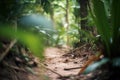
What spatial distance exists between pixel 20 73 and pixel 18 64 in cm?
17

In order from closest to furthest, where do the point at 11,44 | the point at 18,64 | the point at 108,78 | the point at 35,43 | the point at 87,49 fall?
the point at 35,43 < the point at 108,78 < the point at 11,44 < the point at 18,64 < the point at 87,49

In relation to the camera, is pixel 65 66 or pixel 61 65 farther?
pixel 61 65

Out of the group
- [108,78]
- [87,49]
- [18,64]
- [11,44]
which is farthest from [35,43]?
[87,49]

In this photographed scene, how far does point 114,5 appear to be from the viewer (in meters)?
2.09

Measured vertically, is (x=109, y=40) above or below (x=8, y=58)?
above

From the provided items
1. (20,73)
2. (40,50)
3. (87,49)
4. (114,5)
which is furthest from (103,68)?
(87,49)

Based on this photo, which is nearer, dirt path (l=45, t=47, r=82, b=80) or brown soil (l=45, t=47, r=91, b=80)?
brown soil (l=45, t=47, r=91, b=80)

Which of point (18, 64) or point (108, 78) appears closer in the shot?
point (108, 78)

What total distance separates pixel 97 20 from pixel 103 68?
0.48 metres

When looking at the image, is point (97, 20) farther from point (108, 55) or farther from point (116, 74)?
point (116, 74)

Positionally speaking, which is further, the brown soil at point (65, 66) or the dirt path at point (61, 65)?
the dirt path at point (61, 65)

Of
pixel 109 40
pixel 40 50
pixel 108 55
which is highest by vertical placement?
pixel 40 50

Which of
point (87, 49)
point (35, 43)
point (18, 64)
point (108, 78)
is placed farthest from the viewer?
point (87, 49)

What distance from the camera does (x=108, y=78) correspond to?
2029 millimetres
